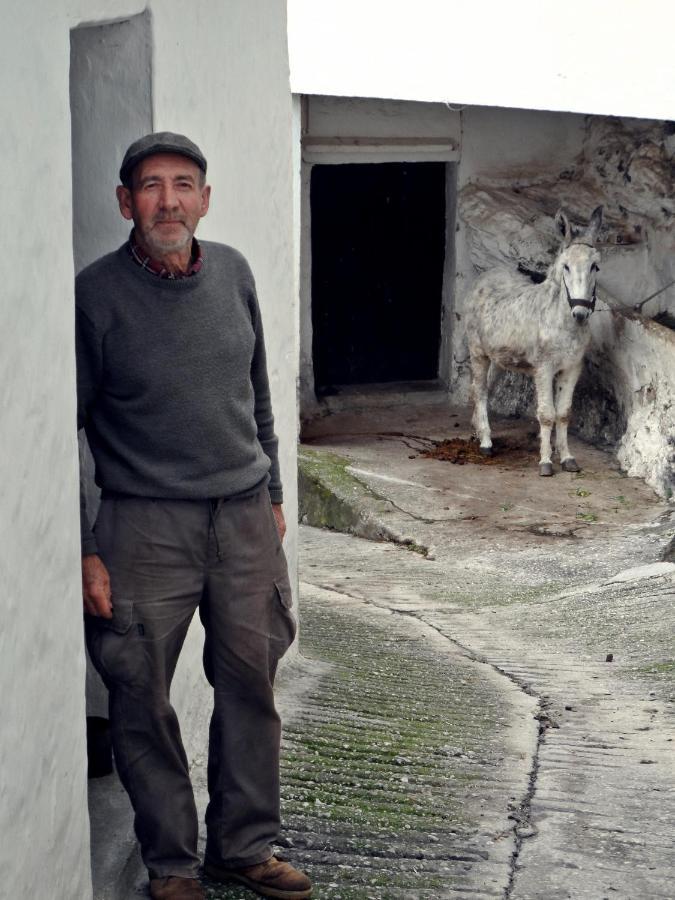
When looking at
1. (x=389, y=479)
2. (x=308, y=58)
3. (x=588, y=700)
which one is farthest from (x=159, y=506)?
(x=308, y=58)

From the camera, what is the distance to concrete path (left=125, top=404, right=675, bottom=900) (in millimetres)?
4109

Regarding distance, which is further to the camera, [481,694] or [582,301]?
[582,301]

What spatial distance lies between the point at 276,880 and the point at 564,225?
9258mm

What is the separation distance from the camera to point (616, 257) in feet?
44.6


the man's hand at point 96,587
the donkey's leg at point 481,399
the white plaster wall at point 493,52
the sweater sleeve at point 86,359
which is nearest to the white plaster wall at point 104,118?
the sweater sleeve at point 86,359

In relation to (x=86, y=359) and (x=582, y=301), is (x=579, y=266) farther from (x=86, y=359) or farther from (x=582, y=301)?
(x=86, y=359)

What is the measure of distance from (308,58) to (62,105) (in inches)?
363

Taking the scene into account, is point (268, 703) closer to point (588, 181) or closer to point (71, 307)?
point (71, 307)

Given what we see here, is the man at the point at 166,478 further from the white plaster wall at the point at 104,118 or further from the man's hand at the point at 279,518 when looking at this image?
the white plaster wall at the point at 104,118

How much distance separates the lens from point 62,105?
10.4ft

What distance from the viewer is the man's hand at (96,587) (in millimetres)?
3471

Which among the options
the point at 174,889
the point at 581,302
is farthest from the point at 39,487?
the point at 581,302

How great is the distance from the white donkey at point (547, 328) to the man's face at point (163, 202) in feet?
28.5

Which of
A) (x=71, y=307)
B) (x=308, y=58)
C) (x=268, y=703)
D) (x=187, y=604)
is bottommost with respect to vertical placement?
(x=268, y=703)
